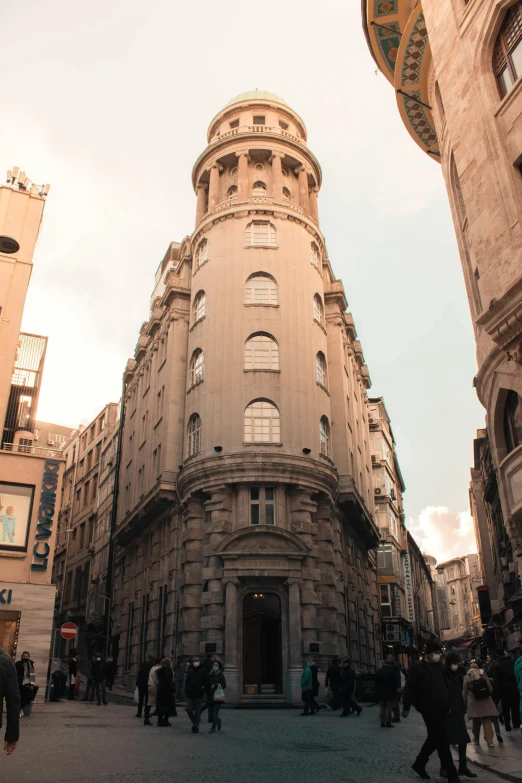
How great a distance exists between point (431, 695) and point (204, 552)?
22057 mm

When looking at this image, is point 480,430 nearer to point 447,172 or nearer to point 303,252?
point 303,252

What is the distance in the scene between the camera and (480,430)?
7075 cm

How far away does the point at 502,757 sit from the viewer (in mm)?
11125

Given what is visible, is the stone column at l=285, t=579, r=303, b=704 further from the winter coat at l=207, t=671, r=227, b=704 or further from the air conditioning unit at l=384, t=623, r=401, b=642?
the air conditioning unit at l=384, t=623, r=401, b=642

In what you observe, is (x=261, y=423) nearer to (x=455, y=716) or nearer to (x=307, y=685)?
(x=307, y=685)

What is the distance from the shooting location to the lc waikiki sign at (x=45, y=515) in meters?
24.9

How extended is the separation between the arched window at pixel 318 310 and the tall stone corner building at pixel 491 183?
16097 mm

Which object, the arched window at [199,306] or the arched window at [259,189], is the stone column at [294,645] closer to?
the arched window at [199,306]

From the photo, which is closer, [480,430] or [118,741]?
[118,741]

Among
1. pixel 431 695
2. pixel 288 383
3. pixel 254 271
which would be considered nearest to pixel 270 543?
pixel 288 383

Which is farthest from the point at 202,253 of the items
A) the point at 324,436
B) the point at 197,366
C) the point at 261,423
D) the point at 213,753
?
the point at 213,753

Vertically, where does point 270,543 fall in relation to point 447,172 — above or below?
below

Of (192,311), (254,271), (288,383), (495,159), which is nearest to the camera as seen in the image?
(495,159)

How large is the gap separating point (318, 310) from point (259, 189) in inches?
326
